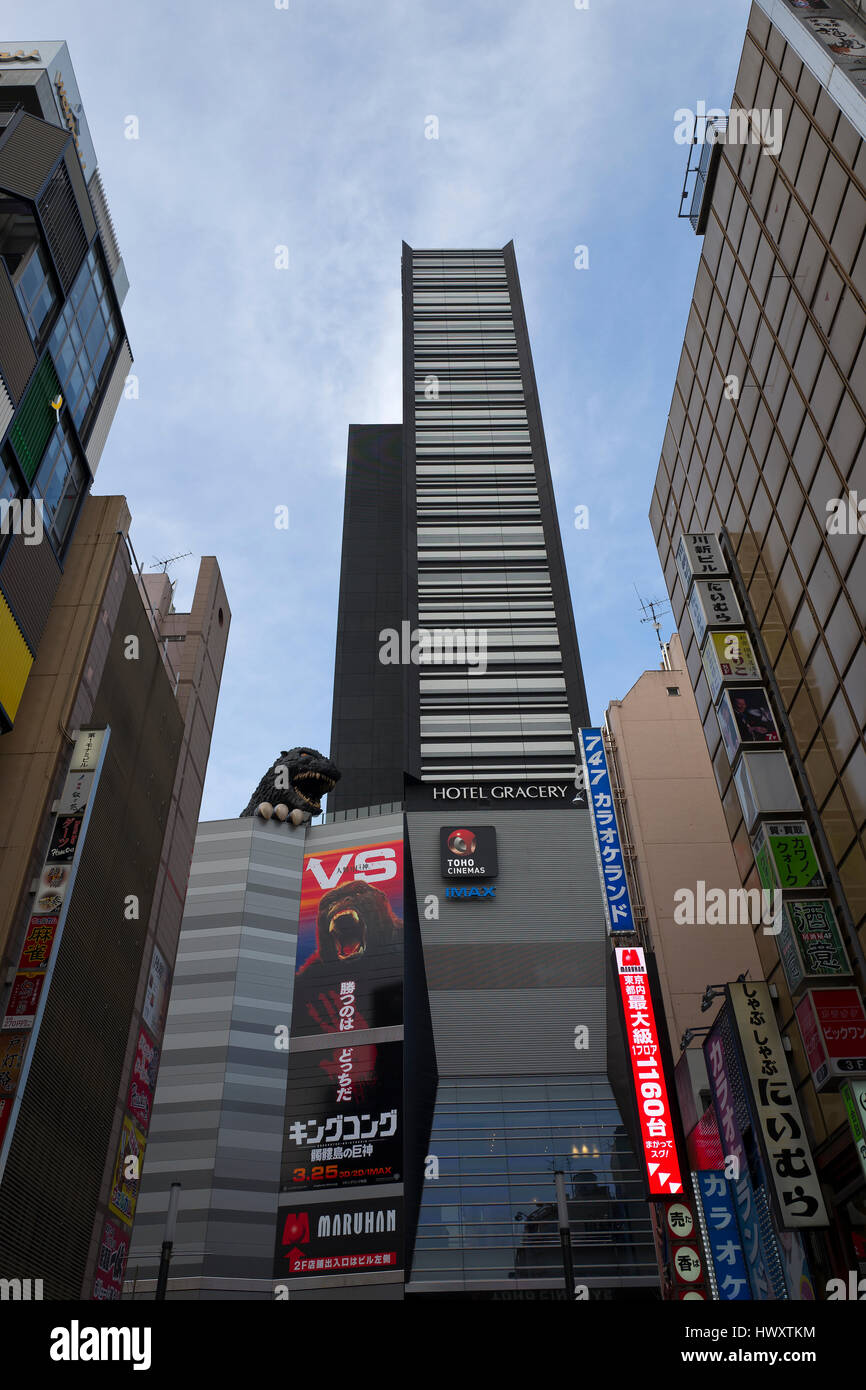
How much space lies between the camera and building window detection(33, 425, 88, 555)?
29.9 meters

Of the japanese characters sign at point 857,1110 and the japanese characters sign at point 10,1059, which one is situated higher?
the japanese characters sign at point 10,1059

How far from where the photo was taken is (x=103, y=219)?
3497 centimetres

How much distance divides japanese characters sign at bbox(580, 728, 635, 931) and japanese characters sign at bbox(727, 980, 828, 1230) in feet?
23.4

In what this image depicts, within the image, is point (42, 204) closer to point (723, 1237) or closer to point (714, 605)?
point (714, 605)

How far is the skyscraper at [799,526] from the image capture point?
19719 millimetres

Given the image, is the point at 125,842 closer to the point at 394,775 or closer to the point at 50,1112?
the point at 50,1112

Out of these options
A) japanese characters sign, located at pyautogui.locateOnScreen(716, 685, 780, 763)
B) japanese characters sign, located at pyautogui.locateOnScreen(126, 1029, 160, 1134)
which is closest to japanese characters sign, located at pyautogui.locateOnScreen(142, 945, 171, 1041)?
japanese characters sign, located at pyautogui.locateOnScreen(126, 1029, 160, 1134)

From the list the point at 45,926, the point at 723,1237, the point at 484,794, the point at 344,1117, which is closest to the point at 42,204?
the point at 45,926

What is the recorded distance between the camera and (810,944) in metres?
20.4

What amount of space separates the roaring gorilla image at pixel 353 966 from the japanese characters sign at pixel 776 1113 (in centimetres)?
1854

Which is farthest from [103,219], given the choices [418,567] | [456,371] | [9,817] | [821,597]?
[456,371]

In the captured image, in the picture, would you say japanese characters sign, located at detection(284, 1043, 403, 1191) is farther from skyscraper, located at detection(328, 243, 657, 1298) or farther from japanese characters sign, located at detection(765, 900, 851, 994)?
japanese characters sign, located at detection(765, 900, 851, 994)

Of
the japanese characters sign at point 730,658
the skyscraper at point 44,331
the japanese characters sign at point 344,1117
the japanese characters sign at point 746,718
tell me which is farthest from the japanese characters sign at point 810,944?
the skyscraper at point 44,331

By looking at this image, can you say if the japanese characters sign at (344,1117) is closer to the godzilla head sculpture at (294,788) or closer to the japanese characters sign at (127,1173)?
the japanese characters sign at (127,1173)
